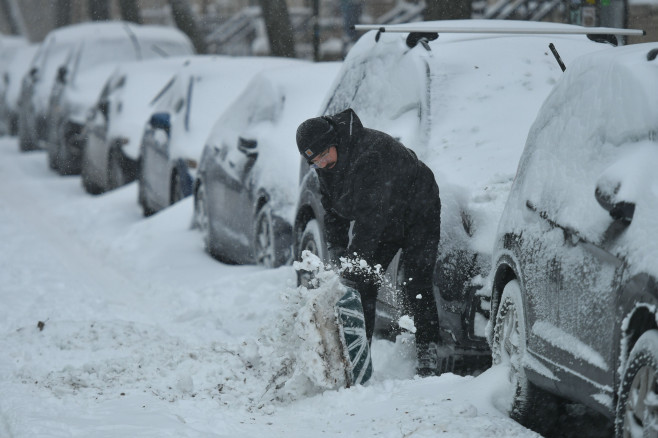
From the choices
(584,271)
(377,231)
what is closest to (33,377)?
(377,231)

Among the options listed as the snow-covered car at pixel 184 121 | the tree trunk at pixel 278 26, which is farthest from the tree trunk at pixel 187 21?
the snow-covered car at pixel 184 121

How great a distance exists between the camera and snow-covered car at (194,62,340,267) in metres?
8.65

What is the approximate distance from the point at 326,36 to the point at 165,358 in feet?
88.6

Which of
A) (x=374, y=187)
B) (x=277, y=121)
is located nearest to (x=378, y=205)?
(x=374, y=187)

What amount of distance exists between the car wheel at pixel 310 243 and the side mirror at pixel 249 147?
5.77 feet

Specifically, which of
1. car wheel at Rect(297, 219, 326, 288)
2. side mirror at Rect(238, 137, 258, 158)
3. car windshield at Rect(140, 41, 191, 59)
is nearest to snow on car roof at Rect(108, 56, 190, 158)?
car windshield at Rect(140, 41, 191, 59)

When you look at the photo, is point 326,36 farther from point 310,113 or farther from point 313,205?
point 313,205

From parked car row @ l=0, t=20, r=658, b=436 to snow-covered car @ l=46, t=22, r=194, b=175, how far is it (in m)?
4.76

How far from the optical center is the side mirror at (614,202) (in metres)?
4.04

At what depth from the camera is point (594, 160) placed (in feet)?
15.2

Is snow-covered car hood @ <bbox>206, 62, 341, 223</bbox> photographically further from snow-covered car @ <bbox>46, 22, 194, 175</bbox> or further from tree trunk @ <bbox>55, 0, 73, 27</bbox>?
tree trunk @ <bbox>55, 0, 73, 27</bbox>

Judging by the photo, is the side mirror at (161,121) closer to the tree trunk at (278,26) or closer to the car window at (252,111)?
the car window at (252,111)

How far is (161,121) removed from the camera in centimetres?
1180

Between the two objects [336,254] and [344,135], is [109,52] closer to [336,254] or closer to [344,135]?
[336,254]
